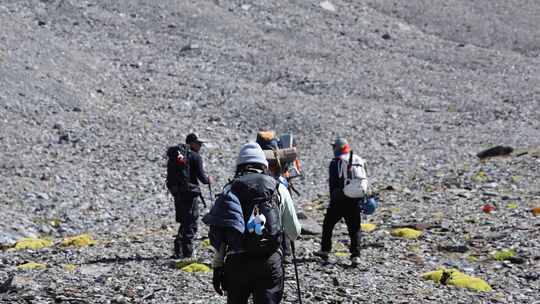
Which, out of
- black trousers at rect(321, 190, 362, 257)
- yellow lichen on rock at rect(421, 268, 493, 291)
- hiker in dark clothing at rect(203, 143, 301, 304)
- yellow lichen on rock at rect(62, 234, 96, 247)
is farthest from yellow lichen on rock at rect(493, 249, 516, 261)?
yellow lichen on rock at rect(62, 234, 96, 247)

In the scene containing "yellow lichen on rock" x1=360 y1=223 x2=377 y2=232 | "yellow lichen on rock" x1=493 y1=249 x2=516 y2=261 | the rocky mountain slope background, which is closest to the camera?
the rocky mountain slope background

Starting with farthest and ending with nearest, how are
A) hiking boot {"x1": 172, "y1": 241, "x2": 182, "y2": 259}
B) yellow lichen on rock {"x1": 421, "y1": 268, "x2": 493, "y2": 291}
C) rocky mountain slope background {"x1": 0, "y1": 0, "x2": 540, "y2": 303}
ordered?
hiking boot {"x1": 172, "y1": 241, "x2": 182, "y2": 259} → rocky mountain slope background {"x1": 0, "y1": 0, "x2": 540, "y2": 303} → yellow lichen on rock {"x1": 421, "y1": 268, "x2": 493, "y2": 291}

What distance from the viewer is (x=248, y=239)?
7539 mm

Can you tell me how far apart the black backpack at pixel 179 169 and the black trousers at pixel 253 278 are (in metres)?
5.99

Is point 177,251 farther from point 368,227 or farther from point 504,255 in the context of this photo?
point 504,255

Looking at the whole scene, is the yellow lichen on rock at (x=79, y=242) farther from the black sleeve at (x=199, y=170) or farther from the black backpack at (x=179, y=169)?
the black sleeve at (x=199, y=170)

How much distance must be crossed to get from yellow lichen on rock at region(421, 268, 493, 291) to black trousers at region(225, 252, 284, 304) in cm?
513

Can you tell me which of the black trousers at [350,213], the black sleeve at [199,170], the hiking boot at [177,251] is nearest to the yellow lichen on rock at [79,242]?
the hiking boot at [177,251]

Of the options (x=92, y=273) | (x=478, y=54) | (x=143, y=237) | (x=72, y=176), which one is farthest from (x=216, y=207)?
(x=478, y=54)

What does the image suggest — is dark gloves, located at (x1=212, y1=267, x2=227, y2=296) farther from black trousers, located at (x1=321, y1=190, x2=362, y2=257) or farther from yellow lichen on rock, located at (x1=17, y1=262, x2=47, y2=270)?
yellow lichen on rock, located at (x1=17, y1=262, x2=47, y2=270)

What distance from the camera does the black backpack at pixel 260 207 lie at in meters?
7.55

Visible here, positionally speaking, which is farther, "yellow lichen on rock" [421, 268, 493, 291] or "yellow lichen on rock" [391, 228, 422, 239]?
"yellow lichen on rock" [391, 228, 422, 239]

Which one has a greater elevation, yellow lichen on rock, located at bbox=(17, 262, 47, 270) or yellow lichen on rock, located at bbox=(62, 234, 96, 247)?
yellow lichen on rock, located at bbox=(17, 262, 47, 270)

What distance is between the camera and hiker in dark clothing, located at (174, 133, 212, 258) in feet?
44.7
